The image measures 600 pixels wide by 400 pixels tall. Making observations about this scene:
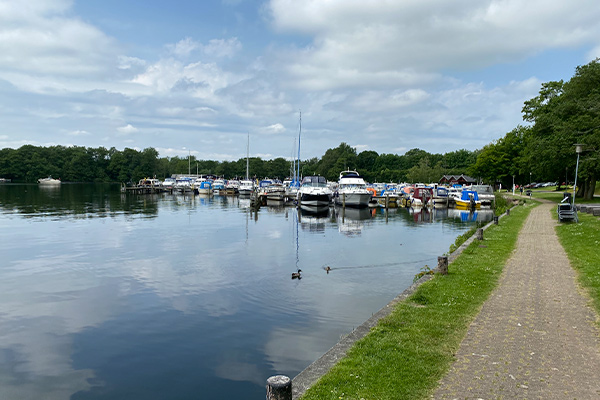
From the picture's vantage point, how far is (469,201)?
54.2 m

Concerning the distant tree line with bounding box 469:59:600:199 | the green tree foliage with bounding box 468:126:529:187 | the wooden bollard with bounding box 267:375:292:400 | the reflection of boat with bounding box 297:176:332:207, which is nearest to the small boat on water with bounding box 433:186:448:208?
the distant tree line with bounding box 469:59:600:199

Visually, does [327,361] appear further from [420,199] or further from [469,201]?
[420,199]

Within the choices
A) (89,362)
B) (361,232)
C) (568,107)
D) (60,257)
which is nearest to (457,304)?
(89,362)

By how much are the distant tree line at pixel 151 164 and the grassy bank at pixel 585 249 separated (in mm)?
119503

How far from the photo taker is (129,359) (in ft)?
30.4

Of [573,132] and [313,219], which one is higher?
[573,132]

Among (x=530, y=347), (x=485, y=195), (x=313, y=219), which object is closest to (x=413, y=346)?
(x=530, y=347)

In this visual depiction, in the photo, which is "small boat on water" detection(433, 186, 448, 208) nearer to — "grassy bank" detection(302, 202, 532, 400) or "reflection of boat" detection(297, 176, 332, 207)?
"reflection of boat" detection(297, 176, 332, 207)

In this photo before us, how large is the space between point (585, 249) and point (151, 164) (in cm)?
16243

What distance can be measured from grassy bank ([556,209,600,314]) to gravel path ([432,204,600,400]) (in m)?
0.33

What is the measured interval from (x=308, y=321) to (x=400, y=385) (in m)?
5.44

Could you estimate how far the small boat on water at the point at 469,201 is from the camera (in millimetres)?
53656

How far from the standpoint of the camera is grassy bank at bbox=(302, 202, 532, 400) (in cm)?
598

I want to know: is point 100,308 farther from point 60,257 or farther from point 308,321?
point 60,257
